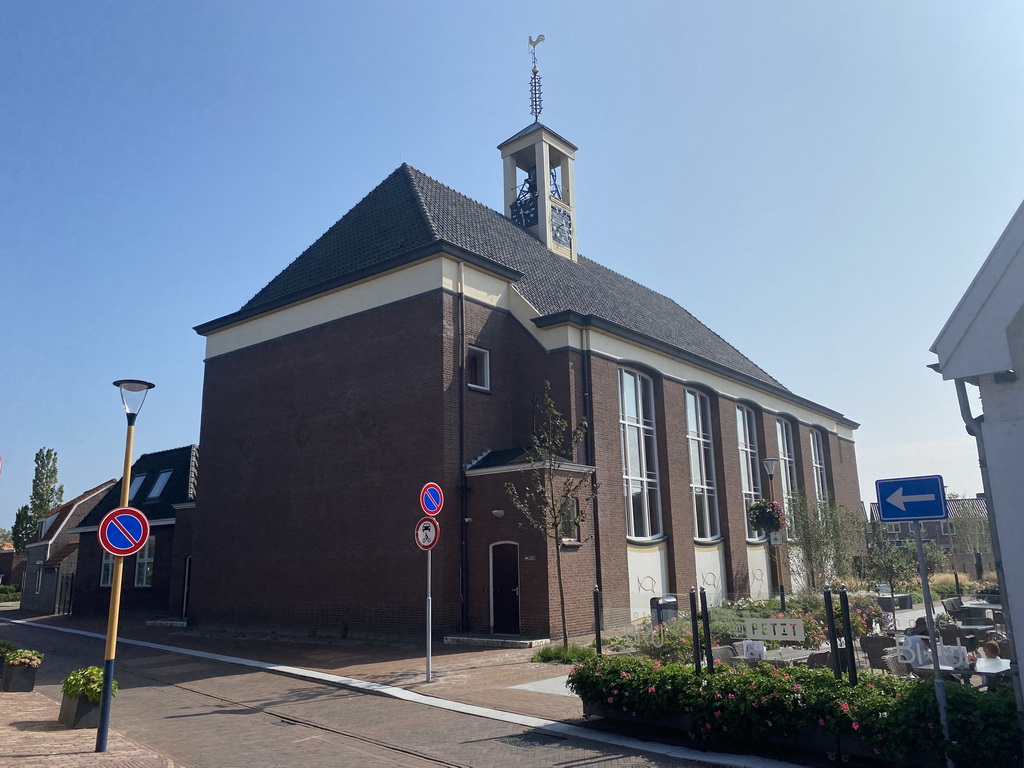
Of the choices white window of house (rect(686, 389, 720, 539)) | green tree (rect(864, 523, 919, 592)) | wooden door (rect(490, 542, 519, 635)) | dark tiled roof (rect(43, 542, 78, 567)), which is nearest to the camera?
wooden door (rect(490, 542, 519, 635))

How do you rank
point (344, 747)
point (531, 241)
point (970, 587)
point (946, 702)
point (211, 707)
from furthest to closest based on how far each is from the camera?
point (970, 587)
point (531, 241)
point (211, 707)
point (344, 747)
point (946, 702)

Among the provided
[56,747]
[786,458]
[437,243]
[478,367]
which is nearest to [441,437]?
[478,367]

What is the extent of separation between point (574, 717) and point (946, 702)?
4.77 meters

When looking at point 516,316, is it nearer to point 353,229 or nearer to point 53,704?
point 353,229

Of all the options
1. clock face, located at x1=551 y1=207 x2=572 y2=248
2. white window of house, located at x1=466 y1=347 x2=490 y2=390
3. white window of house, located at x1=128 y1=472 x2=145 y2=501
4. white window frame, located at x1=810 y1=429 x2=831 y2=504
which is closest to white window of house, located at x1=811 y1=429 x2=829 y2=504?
white window frame, located at x1=810 y1=429 x2=831 y2=504

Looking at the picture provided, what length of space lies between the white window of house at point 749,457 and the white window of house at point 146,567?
24211 millimetres

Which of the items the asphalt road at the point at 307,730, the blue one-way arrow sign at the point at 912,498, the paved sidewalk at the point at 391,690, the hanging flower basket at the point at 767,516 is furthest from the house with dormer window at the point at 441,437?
the blue one-way arrow sign at the point at 912,498

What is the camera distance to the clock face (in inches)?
1220

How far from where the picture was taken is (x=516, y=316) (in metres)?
22.8

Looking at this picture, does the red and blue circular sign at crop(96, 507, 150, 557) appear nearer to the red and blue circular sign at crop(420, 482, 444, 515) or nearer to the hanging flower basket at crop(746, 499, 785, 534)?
the red and blue circular sign at crop(420, 482, 444, 515)

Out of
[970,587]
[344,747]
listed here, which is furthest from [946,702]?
[970,587]

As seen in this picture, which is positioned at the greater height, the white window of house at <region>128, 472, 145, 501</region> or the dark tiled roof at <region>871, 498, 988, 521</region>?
the white window of house at <region>128, 472, 145, 501</region>

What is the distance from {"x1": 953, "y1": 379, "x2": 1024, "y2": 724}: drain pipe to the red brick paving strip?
8.74 metres

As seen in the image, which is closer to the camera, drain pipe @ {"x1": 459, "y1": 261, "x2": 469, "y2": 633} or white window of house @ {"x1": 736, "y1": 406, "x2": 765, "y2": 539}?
drain pipe @ {"x1": 459, "y1": 261, "x2": 469, "y2": 633}
